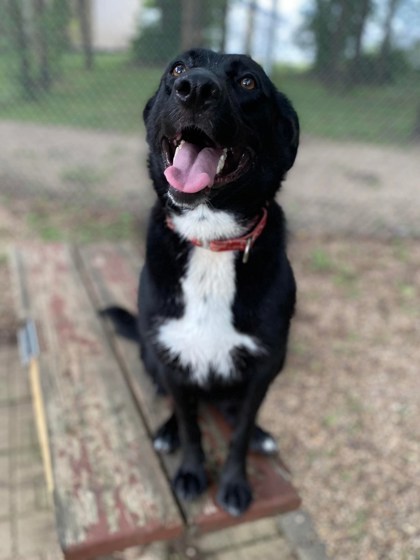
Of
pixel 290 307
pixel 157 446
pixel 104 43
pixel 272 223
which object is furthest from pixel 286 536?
pixel 104 43

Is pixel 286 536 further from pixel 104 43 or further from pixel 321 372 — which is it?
pixel 104 43

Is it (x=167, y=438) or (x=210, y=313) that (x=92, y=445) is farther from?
(x=210, y=313)

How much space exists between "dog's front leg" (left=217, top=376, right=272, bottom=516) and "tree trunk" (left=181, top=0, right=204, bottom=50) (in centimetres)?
310

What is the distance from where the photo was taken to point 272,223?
1607 millimetres

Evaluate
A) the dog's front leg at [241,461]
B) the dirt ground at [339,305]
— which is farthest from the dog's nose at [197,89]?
the dirt ground at [339,305]

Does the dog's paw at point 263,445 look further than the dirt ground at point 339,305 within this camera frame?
No

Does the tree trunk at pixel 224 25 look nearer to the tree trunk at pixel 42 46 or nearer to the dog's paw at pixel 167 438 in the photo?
the tree trunk at pixel 42 46

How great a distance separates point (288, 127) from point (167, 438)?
1113 millimetres

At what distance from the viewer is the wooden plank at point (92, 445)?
1539mm

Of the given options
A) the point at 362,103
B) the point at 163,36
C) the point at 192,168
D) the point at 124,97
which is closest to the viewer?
the point at 192,168

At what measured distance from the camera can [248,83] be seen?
4.71 feet

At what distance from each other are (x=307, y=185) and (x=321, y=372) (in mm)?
3535

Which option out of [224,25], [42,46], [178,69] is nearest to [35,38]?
[42,46]

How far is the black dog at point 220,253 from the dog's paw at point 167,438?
0.11m
